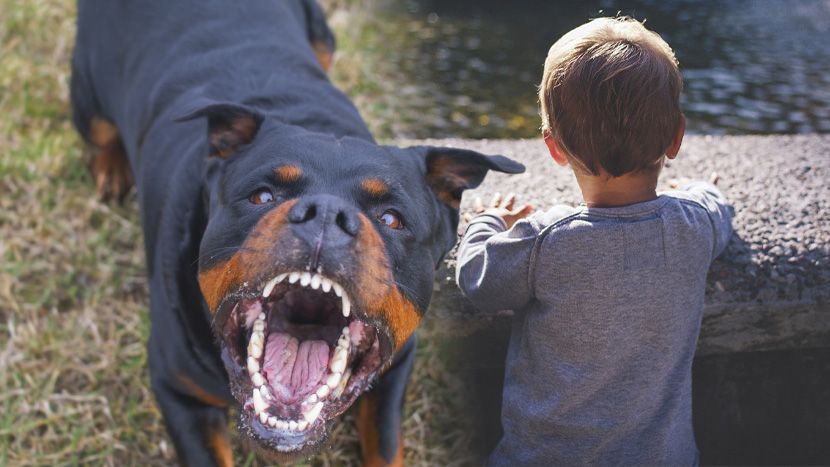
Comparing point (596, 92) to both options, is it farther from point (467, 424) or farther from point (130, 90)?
point (130, 90)

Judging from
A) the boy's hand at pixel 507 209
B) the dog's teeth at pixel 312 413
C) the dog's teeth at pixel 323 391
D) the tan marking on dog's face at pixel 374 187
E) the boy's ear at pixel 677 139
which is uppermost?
the boy's ear at pixel 677 139

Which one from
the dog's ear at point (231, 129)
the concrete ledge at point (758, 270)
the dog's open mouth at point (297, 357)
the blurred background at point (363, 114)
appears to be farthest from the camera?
the blurred background at point (363, 114)

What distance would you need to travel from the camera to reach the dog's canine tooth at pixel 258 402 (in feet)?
6.30

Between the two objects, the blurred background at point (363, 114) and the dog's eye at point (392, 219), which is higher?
the dog's eye at point (392, 219)

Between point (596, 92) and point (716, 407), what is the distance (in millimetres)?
1086

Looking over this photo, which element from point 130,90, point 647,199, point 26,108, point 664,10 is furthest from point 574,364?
point 664,10

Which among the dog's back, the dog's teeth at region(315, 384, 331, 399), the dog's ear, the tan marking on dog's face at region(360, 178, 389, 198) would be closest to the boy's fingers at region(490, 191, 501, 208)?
the dog's back

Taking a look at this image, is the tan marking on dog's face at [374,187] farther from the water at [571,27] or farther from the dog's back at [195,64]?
the water at [571,27]

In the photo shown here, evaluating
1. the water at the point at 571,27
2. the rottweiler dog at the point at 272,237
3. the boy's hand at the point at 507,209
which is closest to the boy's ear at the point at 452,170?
the rottweiler dog at the point at 272,237

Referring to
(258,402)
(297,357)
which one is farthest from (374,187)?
(258,402)

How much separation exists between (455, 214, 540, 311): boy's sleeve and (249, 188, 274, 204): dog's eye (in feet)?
1.70

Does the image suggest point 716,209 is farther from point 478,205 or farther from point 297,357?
point 297,357

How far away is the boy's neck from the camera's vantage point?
201cm

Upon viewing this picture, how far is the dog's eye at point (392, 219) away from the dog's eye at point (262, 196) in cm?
25
